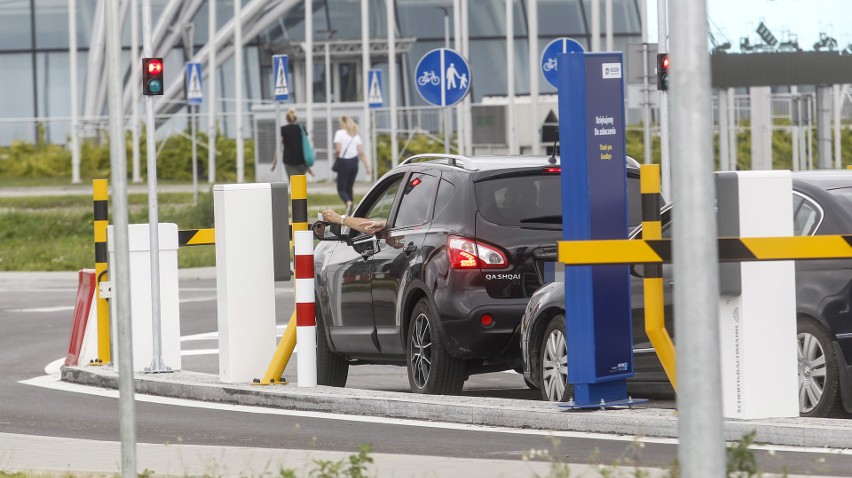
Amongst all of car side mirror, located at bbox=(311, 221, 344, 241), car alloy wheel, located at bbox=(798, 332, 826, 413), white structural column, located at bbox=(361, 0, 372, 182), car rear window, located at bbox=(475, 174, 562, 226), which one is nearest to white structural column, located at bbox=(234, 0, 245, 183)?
white structural column, located at bbox=(361, 0, 372, 182)

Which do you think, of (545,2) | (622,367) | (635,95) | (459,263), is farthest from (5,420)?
(545,2)

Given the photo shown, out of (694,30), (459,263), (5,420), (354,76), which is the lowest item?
(5,420)

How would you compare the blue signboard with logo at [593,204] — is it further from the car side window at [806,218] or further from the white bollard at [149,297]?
the white bollard at [149,297]

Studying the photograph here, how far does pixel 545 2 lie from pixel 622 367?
40798 millimetres

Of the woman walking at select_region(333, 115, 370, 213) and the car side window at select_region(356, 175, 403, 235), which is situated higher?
the woman walking at select_region(333, 115, 370, 213)

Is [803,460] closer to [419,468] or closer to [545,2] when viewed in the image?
[419,468]

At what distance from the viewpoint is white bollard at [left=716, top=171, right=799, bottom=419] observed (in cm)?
929

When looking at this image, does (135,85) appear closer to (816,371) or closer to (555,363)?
(555,363)

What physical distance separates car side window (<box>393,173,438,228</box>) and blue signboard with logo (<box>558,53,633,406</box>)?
2354 millimetres

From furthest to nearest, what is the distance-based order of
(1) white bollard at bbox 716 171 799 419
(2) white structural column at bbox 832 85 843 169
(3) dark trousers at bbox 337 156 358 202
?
(2) white structural column at bbox 832 85 843 169 → (3) dark trousers at bbox 337 156 358 202 → (1) white bollard at bbox 716 171 799 419

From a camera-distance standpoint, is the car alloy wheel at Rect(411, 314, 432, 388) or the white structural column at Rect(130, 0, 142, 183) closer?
the car alloy wheel at Rect(411, 314, 432, 388)

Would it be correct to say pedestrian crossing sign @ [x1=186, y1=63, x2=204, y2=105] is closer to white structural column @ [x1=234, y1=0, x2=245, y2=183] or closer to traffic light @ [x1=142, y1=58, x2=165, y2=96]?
white structural column @ [x1=234, y1=0, x2=245, y2=183]

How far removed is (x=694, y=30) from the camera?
16.8 ft

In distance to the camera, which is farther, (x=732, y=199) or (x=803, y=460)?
(x=732, y=199)
